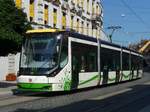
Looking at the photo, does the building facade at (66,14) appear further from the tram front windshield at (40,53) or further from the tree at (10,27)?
the tram front windshield at (40,53)

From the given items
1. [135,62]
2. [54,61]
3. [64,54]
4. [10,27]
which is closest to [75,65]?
[64,54]

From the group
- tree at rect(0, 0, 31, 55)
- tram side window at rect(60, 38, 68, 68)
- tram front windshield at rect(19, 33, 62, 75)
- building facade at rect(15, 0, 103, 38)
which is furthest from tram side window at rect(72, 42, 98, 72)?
building facade at rect(15, 0, 103, 38)

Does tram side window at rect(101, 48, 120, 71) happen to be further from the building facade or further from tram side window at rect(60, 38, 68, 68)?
the building facade

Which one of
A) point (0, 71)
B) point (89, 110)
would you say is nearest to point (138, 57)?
point (0, 71)

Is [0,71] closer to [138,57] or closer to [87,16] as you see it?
[138,57]

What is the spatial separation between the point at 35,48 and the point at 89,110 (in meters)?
7.85

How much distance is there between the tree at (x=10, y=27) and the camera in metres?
27.9

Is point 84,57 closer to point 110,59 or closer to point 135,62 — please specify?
point 110,59

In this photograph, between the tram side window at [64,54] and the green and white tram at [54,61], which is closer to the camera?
the green and white tram at [54,61]

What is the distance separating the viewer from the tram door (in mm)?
25719

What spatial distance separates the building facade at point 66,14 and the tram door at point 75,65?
13937 mm

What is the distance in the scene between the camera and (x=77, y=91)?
28.9 meters

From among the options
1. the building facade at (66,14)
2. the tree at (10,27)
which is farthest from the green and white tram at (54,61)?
the building facade at (66,14)

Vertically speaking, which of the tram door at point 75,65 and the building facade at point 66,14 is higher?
the building facade at point 66,14
